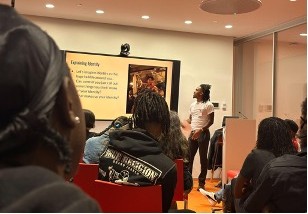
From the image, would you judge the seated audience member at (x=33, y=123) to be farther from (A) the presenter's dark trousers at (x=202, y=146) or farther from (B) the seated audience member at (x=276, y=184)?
(A) the presenter's dark trousers at (x=202, y=146)

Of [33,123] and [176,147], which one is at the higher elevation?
[33,123]

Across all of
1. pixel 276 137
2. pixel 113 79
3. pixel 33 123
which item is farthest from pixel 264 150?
pixel 113 79

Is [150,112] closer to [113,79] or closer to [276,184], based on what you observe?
[276,184]

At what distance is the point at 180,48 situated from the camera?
775cm

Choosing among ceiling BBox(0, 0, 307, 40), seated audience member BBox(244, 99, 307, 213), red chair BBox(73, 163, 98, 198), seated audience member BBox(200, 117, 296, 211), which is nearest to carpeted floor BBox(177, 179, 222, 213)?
seated audience member BBox(200, 117, 296, 211)

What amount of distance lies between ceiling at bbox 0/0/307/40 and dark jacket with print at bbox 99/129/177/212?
4156mm

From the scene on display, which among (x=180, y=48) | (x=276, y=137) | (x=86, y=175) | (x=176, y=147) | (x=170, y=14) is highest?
(x=170, y=14)

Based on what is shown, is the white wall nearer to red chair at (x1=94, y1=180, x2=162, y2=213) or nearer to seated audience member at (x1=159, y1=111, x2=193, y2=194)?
seated audience member at (x1=159, y1=111, x2=193, y2=194)

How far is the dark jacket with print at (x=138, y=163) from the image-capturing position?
188 cm

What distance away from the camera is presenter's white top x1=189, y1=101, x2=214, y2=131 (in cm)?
676

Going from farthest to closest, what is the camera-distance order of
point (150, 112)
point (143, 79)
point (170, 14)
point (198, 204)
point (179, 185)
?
point (143, 79)
point (170, 14)
point (198, 204)
point (179, 185)
point (150, 112)

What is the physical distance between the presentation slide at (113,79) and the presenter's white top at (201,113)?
0.74 m

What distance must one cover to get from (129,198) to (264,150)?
1589 millimetres

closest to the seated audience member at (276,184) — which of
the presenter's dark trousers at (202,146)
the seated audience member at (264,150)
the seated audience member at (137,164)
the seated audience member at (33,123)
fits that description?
the seated audience member at (137,164)
